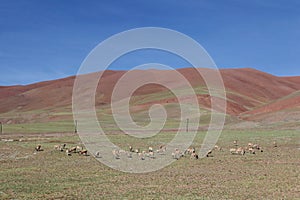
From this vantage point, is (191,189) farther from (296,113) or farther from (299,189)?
(296,113)

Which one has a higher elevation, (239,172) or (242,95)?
(242,95)

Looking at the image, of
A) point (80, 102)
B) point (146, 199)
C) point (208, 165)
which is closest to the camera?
point (146, 199)

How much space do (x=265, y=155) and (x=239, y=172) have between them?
419 inches

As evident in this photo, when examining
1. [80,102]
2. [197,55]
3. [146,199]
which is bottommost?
[146,199]

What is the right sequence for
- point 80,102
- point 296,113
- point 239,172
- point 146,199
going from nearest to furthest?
point 146,199
point 239,172
point 296,113
point 80,102

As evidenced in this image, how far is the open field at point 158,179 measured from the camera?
62.0ft

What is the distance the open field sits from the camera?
1890 cm

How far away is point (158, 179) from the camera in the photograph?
23453 millimetres

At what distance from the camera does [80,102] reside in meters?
171

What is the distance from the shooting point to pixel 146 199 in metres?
17.8

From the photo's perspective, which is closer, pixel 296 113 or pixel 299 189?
pixel 299 189

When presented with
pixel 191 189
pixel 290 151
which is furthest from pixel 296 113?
pixel 191 189

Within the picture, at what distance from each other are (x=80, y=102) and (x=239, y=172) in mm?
149706

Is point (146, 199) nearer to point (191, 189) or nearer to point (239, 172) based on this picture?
point (191, 189)
